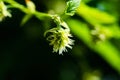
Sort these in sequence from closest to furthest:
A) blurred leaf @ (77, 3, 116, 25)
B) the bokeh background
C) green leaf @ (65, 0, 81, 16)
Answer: green leaf @ (65, 0, 81, 16), blurred leaf @ (77, 3, 116, 25), the bokeh background

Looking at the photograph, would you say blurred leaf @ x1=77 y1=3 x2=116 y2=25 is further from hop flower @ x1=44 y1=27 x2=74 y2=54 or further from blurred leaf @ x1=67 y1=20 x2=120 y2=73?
hop flower @ x1=44 y1=27 x2=74 y2=54

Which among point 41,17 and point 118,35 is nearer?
point 41,17

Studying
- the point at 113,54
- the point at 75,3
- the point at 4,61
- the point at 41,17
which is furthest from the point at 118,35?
the point at 75,3

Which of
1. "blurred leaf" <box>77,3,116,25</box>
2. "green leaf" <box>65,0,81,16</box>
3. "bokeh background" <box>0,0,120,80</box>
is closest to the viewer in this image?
"green leaf" <box>65,0,81,16</box>

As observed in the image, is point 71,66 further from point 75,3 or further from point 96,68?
point 75,3

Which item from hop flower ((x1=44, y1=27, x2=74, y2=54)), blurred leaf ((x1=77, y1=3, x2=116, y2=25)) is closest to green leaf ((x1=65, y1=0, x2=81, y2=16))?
hop flower ((x1=44, y1=27, x2=74, y2=54))

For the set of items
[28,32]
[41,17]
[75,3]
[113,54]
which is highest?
[28,32]

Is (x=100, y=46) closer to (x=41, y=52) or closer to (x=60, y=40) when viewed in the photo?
(x=41, y=52)
